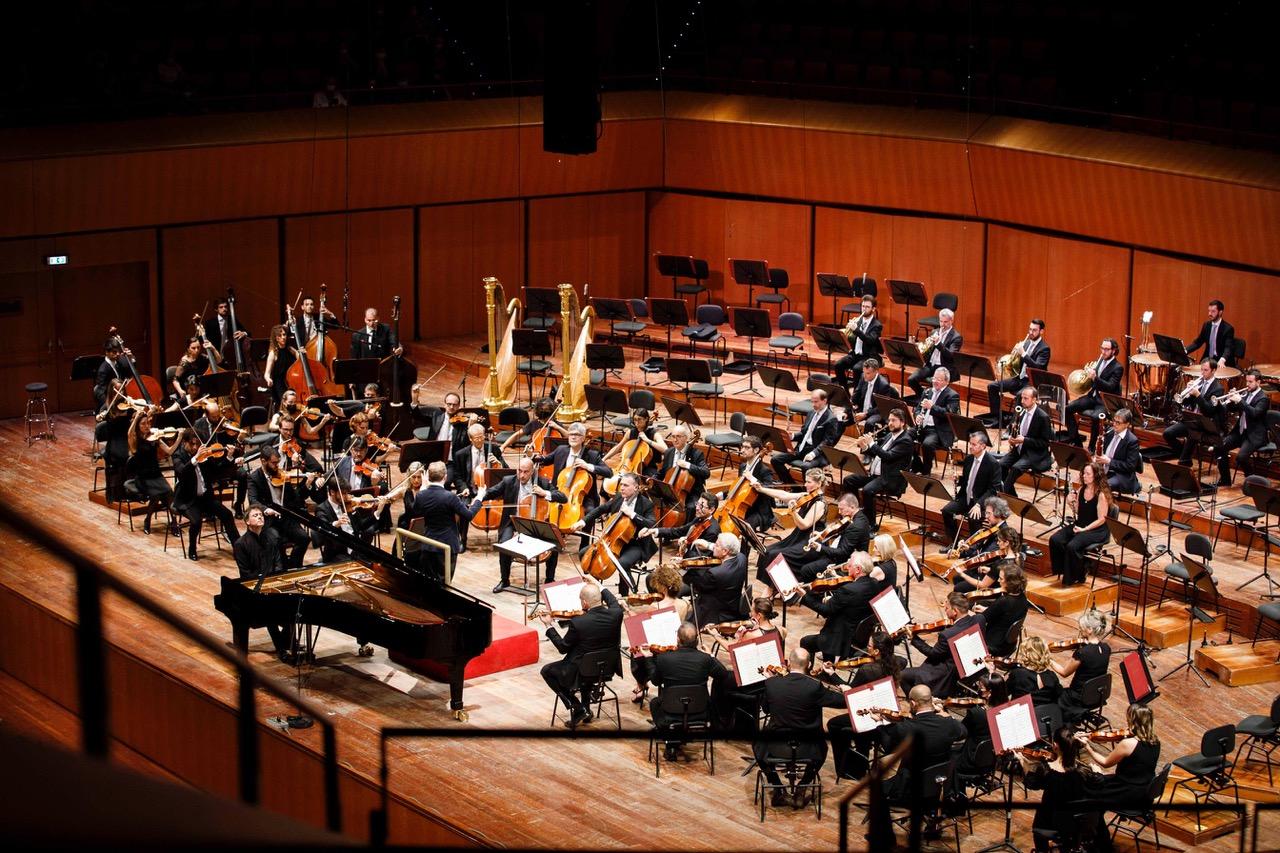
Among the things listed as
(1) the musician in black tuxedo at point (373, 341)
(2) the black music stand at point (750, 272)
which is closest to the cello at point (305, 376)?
(1) the musician in black tuxedo at point (373, 341)

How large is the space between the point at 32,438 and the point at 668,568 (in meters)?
9.03

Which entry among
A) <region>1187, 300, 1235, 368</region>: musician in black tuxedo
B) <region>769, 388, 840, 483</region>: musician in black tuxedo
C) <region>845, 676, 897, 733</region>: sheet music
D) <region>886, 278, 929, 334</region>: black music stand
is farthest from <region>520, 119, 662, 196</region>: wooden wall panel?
<region>845, 676, 897, 733</region>: sheet music

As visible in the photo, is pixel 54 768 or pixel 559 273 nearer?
pixel 54 768

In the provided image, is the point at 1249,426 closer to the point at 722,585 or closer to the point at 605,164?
the point at 722,585

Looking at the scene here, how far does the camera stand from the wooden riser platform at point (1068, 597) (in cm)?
1189

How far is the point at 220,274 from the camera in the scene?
60.4 feet

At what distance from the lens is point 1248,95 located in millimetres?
16250

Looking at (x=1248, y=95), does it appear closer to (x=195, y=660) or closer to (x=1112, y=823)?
(x=1112, y=823)

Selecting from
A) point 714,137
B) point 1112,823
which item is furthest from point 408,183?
point 1112,823

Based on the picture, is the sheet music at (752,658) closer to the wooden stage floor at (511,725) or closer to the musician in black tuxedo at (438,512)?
the wooden stage floor at (511,725)

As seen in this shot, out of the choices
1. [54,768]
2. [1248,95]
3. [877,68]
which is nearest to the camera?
[54,768]

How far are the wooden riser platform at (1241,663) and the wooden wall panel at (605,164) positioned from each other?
36.7 ft

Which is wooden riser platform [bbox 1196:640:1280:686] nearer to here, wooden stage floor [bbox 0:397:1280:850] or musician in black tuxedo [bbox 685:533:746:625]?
wooden stage floor [bbox 0:397:1280:850]

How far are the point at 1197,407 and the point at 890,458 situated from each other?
A: 275cm
